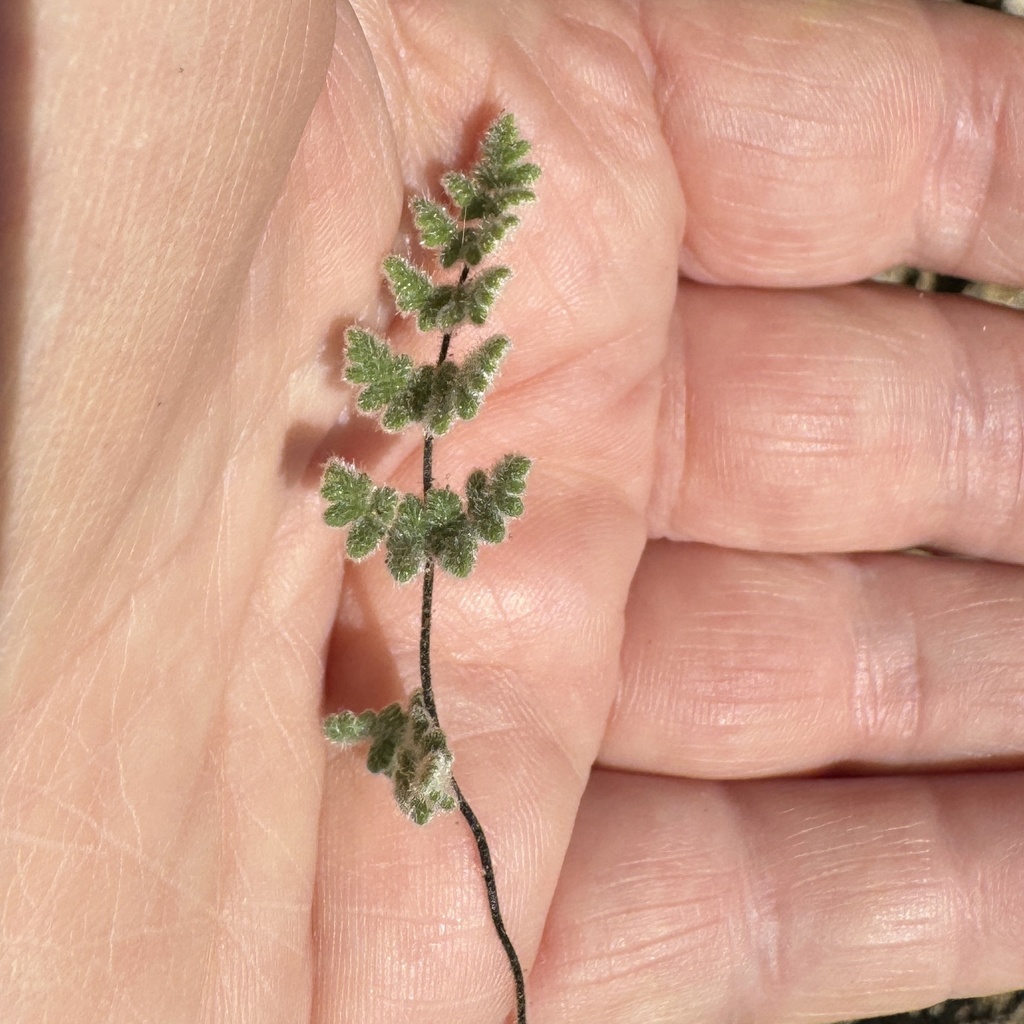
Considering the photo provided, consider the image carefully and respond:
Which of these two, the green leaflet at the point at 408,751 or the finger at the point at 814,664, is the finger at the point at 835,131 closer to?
the finger at the point at 814,664

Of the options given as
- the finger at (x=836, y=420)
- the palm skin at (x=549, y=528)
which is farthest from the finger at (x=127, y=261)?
the finger at (x=836, y=420)

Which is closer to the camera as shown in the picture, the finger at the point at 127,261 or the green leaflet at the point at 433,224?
the finger at the point at 127,261

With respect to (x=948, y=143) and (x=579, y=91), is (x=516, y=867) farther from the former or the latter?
(x=948, y=143)

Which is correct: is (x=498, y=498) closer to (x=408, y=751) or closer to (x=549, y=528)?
(x=549, y=528)

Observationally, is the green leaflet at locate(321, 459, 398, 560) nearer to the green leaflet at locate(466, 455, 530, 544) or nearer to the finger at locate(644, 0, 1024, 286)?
the green leaflet at locate(466, 455, 530, 544)

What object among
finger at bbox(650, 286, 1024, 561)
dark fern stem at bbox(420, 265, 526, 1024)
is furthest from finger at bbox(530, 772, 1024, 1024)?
finger at bbox(650, 286, 1024, 561)

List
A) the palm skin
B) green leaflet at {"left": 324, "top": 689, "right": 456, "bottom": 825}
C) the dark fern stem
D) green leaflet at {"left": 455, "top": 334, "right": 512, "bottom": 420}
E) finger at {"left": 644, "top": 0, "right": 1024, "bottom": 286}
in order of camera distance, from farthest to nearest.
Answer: finger at {"left": 644, "top": 0, "right": 1024, "bottom": 286}, the dark fern stem, green leaflet at {"left": 324, "top": 689, "right": 456, "bottom": 825}, green leaflet at {"left": 455, "top": 334, "right": 512, "bottom": 420}, the palm skin
